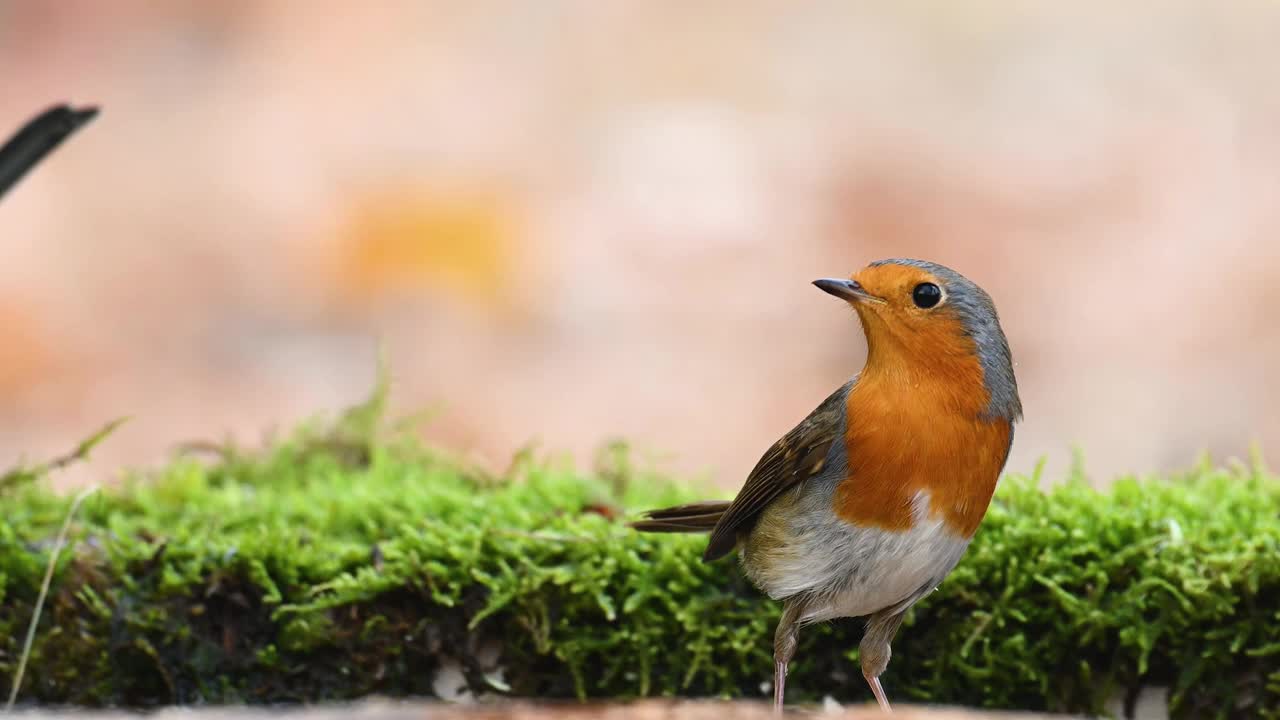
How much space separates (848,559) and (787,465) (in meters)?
0.25

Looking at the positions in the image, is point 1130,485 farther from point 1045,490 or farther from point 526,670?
point 526,670

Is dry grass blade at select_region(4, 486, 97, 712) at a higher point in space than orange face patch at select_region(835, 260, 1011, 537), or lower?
lower

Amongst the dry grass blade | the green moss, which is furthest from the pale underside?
the dry grass blade

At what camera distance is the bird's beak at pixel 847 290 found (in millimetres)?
2467

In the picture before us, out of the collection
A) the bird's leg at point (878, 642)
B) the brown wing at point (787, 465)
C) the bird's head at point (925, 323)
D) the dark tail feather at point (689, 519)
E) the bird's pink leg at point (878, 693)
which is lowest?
the bird's pink leg at point (878, 693)

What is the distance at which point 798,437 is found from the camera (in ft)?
8.89

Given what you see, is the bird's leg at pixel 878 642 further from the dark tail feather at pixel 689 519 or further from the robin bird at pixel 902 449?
the dark tail feather at pixel 689 519

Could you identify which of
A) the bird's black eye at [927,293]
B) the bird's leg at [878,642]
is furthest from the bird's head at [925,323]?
the bird's leg at [878,642]

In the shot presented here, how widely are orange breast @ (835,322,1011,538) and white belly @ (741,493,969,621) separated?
0.09 ft

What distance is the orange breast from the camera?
2492mm

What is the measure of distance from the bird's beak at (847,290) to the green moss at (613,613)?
958 mm

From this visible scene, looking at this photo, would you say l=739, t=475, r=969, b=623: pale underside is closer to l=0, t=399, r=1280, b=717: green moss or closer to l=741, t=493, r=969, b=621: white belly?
l=741, t=493, r=969, b=621: white belly

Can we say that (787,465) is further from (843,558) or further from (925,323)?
(925,323)

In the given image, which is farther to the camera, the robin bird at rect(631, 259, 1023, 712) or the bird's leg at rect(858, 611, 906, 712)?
the bird's leg at rect(858, 611, 906, 712)
